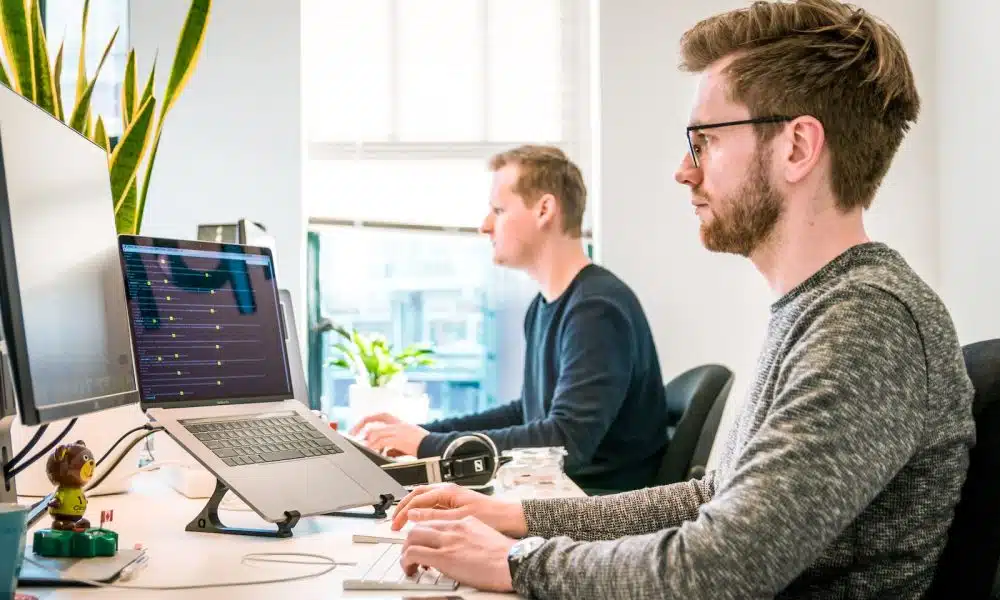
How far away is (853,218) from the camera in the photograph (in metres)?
1.18

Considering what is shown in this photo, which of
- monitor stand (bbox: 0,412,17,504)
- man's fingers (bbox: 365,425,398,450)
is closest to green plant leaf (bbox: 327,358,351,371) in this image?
man's fingers (bbox: 365,425,398,450)

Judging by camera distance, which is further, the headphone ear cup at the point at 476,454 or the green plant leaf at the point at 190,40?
the green plant leaf at the point at 190,40

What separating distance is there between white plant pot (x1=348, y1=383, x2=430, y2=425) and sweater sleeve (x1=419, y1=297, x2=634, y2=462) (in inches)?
45.4

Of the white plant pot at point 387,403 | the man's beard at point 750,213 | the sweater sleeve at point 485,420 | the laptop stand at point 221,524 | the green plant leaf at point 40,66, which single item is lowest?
the white plant pot at point 387,403

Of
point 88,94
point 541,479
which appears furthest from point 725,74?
point 88,94

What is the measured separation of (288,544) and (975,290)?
2460mm

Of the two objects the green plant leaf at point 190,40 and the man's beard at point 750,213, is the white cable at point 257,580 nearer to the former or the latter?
the man's beard at point 750,213

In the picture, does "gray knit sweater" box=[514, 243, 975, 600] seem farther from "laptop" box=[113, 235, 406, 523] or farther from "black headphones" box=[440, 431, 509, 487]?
"black headphones" box=[440, 431, 509, 487]

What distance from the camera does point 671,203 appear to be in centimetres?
355

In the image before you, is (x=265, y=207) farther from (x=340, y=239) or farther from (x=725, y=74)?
(x=725, y=74)

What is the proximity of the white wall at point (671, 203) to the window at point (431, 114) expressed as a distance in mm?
229

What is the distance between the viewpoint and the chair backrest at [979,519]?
1.02 m

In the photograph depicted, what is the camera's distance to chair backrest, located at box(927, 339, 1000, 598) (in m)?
1.02

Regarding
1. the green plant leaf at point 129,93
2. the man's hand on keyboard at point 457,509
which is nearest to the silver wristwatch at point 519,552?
the man's hand on keyboard at point 457,509
